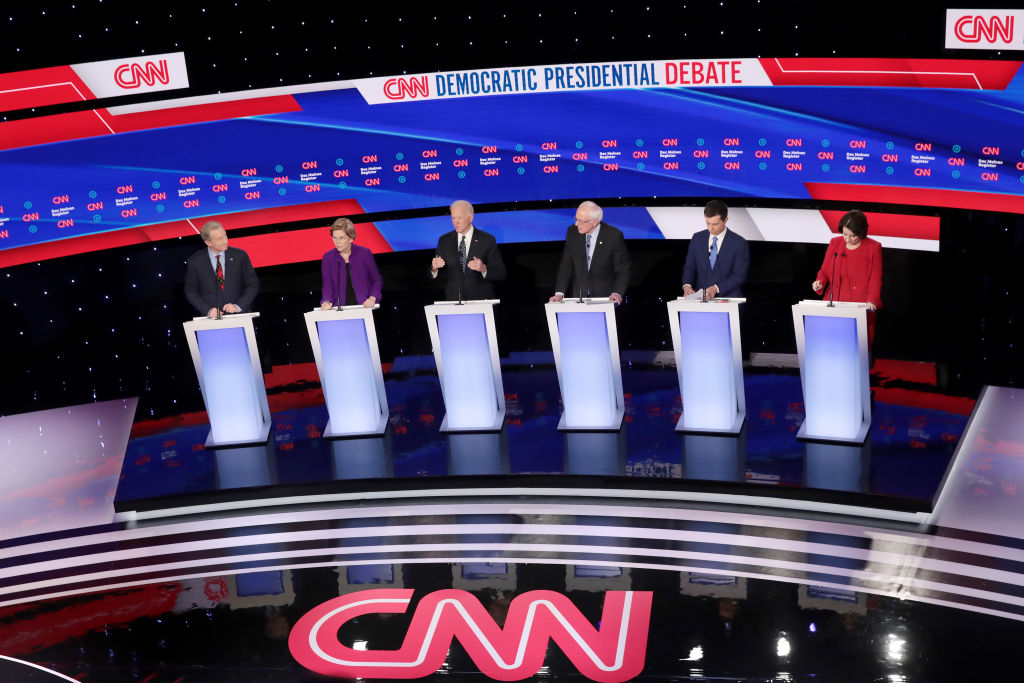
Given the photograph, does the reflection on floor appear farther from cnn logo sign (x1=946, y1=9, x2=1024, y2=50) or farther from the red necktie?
cnn logo sign (x1=946, y1=9, x2=1024, y2=50)

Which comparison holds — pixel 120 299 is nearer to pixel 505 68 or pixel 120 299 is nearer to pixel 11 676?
pixel 505 68

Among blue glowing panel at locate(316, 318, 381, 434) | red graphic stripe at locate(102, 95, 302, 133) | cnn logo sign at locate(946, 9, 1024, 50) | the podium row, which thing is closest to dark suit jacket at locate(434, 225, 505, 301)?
the podium row

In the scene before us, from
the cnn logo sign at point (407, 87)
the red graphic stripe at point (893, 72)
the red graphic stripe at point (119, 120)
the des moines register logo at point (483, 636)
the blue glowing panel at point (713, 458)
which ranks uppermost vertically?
the cnn logo sign at point (407, 87)

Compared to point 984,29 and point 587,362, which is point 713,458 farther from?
point 984,29

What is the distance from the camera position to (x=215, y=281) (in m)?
6.09

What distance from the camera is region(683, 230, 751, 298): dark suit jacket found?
19.0 ft

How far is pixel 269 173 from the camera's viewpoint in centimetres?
762

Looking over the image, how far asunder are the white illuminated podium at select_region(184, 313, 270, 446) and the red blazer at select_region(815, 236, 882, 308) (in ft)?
11.3

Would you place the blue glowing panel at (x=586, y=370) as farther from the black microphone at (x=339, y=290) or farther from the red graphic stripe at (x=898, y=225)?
the red graphic stripe at (x=898, y=225)

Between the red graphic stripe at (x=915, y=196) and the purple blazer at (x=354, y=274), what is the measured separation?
129 inches

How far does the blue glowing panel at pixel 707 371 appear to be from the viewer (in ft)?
18.1

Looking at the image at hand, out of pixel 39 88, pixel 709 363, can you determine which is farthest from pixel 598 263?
pixel 39 88

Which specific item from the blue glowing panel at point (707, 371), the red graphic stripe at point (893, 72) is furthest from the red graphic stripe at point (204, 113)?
the blue glowing panel at point (707, 371)

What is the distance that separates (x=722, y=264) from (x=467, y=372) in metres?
1.66
